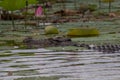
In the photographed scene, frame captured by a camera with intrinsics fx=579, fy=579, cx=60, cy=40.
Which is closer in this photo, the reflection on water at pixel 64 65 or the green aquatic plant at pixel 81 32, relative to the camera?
the reflection on water at pixel 64 65

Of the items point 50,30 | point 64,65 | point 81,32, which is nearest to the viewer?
point 64,65

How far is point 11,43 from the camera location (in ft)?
21.7

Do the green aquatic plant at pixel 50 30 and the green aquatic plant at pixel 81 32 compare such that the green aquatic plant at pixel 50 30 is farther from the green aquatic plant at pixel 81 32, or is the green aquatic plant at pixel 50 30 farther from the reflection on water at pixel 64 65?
the reflection on water at pixel 64 65

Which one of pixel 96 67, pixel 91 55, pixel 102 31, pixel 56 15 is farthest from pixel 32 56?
pixel 56 15

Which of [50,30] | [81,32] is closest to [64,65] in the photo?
[81,32]

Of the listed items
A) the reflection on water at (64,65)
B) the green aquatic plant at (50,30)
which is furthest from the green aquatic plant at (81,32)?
the reflection on water at (64,65)

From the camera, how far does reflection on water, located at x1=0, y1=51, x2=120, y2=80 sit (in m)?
4.40

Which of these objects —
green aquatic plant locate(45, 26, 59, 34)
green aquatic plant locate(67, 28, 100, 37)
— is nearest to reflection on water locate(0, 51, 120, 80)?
green aquatic plant locate(67, 28, 100, 37)

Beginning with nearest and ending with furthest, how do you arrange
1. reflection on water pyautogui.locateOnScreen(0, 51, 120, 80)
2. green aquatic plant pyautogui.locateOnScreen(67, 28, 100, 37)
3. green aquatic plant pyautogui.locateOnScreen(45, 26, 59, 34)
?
1. reflection on water pyautogui.locateOnScreen(0, 51, 120, 80)
2. green aquatic plant pyautogui.locateOnScreen(67, 28, 100, 37)
3. green aquatic plant pyautogui.locateOnScreen(45, 26, 59, 34)

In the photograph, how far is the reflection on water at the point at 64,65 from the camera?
4.40 metres

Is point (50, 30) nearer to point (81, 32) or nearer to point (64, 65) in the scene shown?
point (81, 32)

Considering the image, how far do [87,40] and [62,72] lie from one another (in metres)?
2.02

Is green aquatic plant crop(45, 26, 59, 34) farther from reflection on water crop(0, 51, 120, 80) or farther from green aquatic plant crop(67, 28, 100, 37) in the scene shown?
reflection on water crop(0, 51, 120, 80)

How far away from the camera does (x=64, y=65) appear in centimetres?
496
